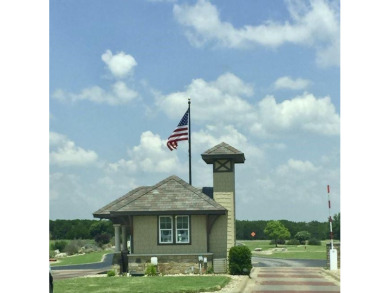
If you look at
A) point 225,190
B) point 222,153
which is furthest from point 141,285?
point 222,153

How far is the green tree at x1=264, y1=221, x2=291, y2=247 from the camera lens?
67.8m

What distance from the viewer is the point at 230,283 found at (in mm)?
21297

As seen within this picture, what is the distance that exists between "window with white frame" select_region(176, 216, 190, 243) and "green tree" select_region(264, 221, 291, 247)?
41327 millimetres

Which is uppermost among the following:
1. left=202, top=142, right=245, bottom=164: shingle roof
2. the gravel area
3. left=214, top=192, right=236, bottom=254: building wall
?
left=202, top=142, right=245, bottom=164: shingle roof

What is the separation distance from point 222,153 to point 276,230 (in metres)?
41.5

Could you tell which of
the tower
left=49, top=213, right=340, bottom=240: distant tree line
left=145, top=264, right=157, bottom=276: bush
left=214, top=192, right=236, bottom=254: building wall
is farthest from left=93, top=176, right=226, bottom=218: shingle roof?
left=49, top=213, right=340, bottom=240: distant tree line

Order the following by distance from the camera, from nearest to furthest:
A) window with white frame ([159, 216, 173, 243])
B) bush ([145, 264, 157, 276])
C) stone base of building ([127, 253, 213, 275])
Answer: bush ([145, 264, 157, 276]), stone base of building ([127, 253, 213, 275]), window with white frame ([159, 216, 173, 243])

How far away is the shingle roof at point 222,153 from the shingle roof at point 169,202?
1.59m

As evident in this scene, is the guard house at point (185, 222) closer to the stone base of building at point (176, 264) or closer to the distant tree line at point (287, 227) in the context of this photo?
the stone base of building at point (176, 264)

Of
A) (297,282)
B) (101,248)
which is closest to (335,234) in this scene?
(101,248)

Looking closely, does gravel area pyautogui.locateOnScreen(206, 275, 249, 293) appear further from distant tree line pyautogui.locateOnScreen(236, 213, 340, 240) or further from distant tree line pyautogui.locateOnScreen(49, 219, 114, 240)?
distant tree line pyautogui.locateOnScreen(236, 213, 340, 240)
